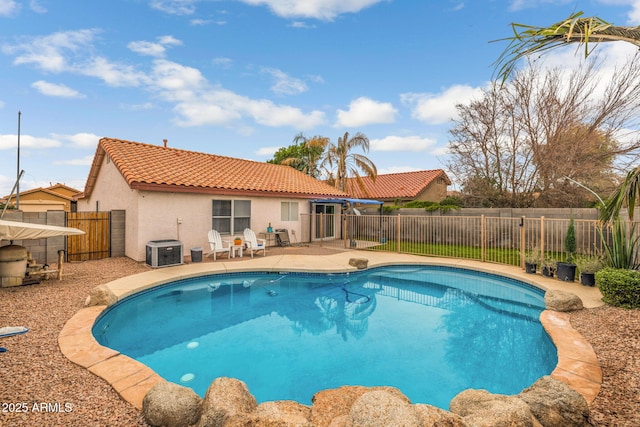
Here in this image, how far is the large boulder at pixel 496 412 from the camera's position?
8.23 feet

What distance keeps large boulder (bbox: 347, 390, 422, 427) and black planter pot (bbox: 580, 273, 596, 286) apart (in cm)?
825

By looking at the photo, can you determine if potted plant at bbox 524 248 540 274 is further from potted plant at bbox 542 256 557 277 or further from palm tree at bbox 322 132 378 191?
palm tree at bbox 322 132 378 191

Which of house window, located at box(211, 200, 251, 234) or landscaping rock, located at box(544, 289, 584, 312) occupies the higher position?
house window, located at box(211, 200, 251, 234)

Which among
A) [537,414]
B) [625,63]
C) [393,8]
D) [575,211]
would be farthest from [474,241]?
[537,414]

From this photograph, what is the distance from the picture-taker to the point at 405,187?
24312 millimetres

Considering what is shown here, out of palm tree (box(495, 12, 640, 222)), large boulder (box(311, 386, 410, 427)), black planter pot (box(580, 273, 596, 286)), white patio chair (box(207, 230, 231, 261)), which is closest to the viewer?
palm tree (box(495, 12, 640, 222))

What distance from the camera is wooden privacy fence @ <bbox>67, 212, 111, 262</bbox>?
10.8 meters

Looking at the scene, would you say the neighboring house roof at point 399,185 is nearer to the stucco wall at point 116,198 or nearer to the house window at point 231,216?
the house window at point 231,216

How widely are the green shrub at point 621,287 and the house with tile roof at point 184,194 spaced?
1187 cm

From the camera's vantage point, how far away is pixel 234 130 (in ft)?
63.1

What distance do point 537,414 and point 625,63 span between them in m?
16.8

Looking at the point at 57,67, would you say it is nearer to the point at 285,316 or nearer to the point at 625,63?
the point at 285,316

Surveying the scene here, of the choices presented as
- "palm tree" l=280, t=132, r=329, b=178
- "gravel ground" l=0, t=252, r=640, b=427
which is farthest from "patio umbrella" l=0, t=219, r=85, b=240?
"palm tree" l=280, t=132, r=329, b=178

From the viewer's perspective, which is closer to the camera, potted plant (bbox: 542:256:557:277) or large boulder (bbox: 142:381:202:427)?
large boulder (bbox: 142:381:202:427)
